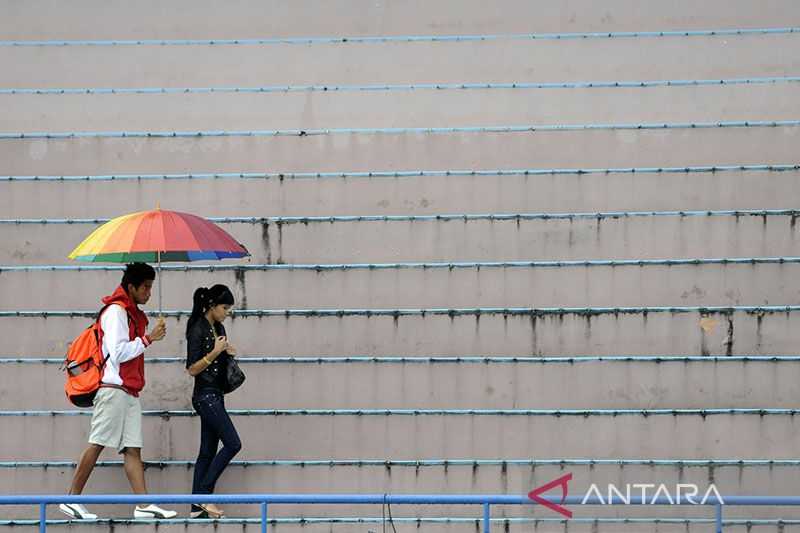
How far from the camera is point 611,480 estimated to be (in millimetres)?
9250

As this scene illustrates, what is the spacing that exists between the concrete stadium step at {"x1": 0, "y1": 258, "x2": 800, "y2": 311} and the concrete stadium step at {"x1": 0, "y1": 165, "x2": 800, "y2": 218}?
0.56m

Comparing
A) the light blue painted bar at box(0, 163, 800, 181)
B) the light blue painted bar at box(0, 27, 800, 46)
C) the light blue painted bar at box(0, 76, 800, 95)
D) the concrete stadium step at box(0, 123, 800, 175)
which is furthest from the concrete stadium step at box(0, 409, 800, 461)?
the light blue painted bar at box(0, 27, 800, 46)

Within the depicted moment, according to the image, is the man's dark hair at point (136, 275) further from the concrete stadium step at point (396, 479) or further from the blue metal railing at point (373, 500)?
the blue metal railing at point (373, 500)

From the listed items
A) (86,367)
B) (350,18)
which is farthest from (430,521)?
(350,18)

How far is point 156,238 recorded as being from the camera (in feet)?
28.0

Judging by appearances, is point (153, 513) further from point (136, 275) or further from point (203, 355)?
point (136, 275)

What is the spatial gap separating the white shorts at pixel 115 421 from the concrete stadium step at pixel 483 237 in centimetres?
184

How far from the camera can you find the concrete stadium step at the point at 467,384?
953 cm

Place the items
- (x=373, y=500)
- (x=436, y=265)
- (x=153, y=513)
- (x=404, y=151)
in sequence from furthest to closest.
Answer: (x=404, y=151), (x=436, y=265), (x=153, y=513), (x=373, y=500)

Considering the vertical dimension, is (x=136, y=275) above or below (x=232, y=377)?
above

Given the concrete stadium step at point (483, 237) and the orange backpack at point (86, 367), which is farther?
the concrete stadium step at point (483, 237)

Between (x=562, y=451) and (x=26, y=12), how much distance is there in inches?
224

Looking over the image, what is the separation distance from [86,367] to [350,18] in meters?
4.14

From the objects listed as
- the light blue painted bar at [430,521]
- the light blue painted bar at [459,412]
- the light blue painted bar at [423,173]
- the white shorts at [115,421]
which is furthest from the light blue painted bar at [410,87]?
the light blue painted bar at [430,521]
